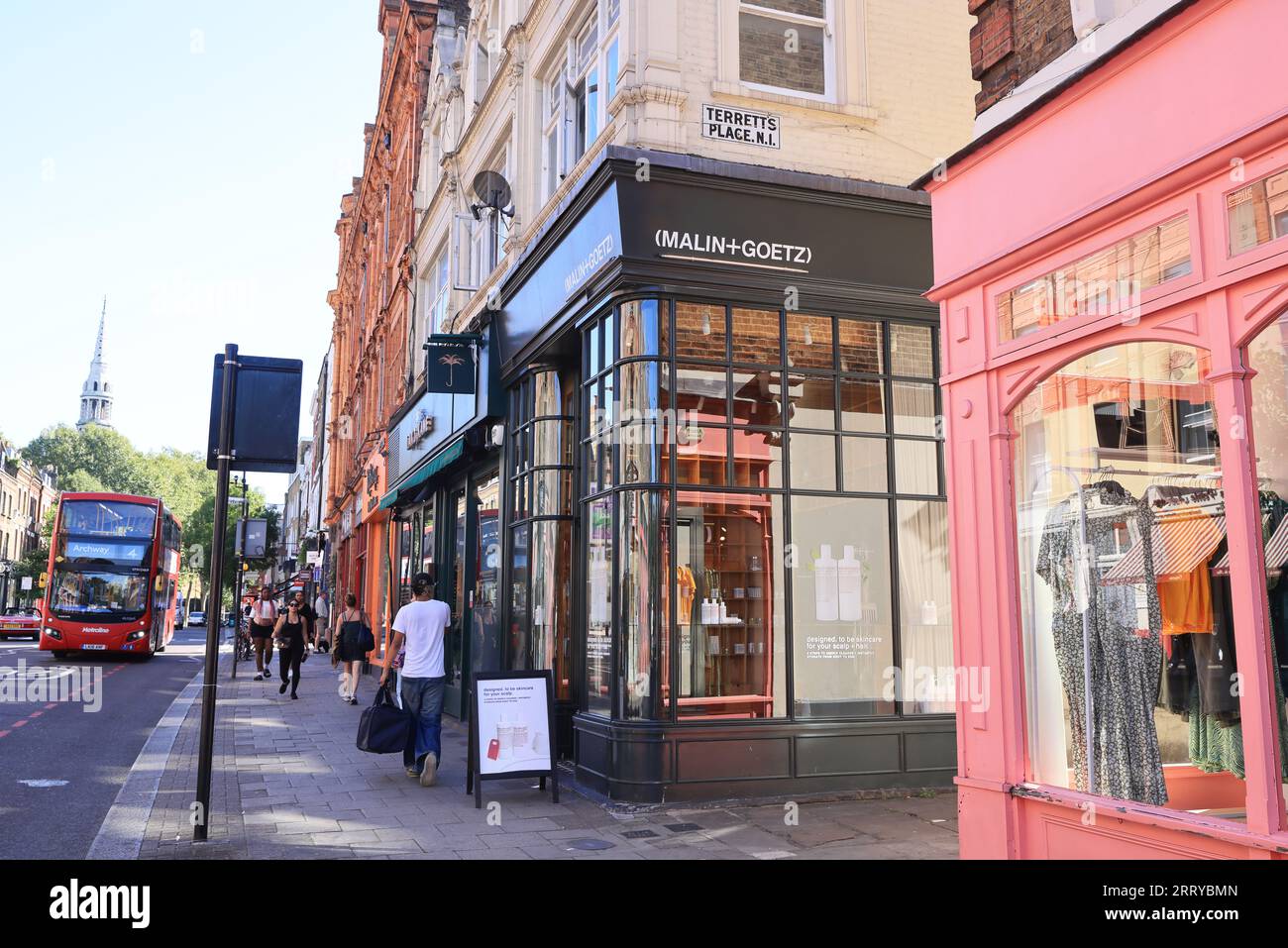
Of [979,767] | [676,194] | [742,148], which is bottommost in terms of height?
[979,767]

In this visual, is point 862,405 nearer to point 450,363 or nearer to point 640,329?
point 640,329

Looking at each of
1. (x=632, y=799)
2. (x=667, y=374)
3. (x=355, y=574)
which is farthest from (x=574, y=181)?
(x=355, y=574)

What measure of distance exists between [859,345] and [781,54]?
3010 mm

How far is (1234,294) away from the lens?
440 centimetres

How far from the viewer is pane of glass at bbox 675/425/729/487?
8.88 meters

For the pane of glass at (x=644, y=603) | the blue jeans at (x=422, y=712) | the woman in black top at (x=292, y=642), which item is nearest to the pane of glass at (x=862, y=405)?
the pane of glass at (x=644, y=603)

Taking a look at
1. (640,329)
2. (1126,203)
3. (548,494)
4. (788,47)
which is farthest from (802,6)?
(1126,203)

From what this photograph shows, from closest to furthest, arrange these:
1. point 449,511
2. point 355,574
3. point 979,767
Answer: point 979,767, point 449,511, point 355,574

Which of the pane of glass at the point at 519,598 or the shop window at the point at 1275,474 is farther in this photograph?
the pane of glass at the point at 519,598

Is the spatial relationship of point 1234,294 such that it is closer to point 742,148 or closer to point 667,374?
point 667,374

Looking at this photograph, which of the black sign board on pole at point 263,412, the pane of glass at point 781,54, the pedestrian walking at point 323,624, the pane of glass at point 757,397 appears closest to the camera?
the black sign board on pole at point 263,412

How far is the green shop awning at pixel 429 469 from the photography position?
46.4 ft

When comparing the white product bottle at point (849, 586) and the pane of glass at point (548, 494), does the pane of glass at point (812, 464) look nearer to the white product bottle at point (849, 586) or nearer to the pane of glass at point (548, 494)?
the white product bottle at point (849, 586)

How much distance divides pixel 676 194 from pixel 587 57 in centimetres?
352
